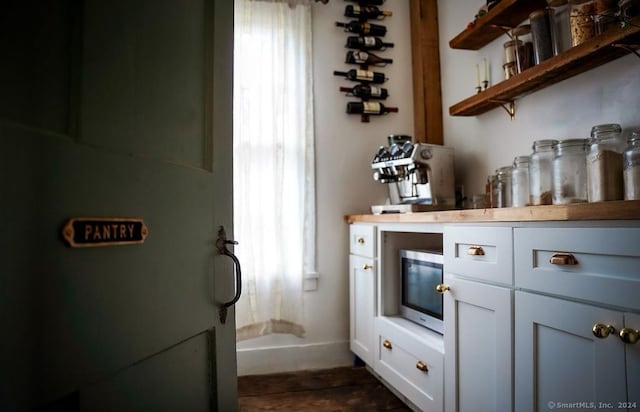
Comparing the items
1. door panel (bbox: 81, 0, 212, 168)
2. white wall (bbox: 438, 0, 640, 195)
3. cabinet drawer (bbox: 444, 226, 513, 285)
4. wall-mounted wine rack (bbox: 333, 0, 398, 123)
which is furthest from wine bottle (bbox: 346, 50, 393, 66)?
door panel (bbox: 81, 0, 212, 168)

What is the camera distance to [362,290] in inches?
97.7

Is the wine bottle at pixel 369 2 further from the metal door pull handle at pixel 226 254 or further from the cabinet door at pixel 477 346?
the metal door pull handle at pixel 226 254

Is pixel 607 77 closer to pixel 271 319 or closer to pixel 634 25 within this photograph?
pixel 634 25

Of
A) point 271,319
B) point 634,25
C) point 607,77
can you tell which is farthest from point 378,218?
point 634,25

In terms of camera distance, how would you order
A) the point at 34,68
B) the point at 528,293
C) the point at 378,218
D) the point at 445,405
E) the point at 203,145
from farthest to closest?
the point at 378,218
the point at 445,405
the point at 528,293
the point at 203,145
the point at 34,68

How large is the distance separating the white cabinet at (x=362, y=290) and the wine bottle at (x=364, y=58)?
1191mm

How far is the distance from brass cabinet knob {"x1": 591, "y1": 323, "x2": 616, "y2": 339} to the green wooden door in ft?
3.17

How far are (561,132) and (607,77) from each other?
0.29 m

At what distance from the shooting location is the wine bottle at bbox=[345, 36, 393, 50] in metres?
2.77

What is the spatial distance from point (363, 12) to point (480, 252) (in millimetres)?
2072

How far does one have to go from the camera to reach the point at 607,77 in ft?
5.18

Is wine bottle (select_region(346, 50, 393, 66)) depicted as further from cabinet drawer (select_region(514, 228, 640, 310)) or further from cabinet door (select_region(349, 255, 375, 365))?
cabinet drawer (select_region(514, 228, 640, 310))

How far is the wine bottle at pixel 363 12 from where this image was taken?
9.04ft

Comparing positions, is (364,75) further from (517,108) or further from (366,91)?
(517,108)
